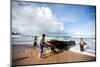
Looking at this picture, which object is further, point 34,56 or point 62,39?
point 62,39

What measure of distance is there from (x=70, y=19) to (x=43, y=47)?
0.56 m

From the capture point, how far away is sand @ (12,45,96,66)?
221cm

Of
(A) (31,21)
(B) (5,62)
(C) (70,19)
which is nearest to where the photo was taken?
(B) (5,62)

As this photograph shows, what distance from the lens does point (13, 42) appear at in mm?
2199

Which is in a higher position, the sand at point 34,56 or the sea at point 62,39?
the sea at point 62,39

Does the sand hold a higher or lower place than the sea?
lower

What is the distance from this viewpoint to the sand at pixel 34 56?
2215 mm

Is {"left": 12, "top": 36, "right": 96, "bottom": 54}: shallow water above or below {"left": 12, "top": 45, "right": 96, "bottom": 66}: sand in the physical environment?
above

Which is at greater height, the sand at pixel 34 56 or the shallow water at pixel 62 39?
the shallow water at pixel 62 39

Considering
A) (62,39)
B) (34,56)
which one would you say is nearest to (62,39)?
(62,39)

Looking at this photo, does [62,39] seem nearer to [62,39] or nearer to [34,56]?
[62,39]

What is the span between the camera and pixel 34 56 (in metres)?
2.29

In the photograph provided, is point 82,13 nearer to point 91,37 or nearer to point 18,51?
point 91,37

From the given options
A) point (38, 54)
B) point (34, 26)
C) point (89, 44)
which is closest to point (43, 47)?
point (38, 54)
